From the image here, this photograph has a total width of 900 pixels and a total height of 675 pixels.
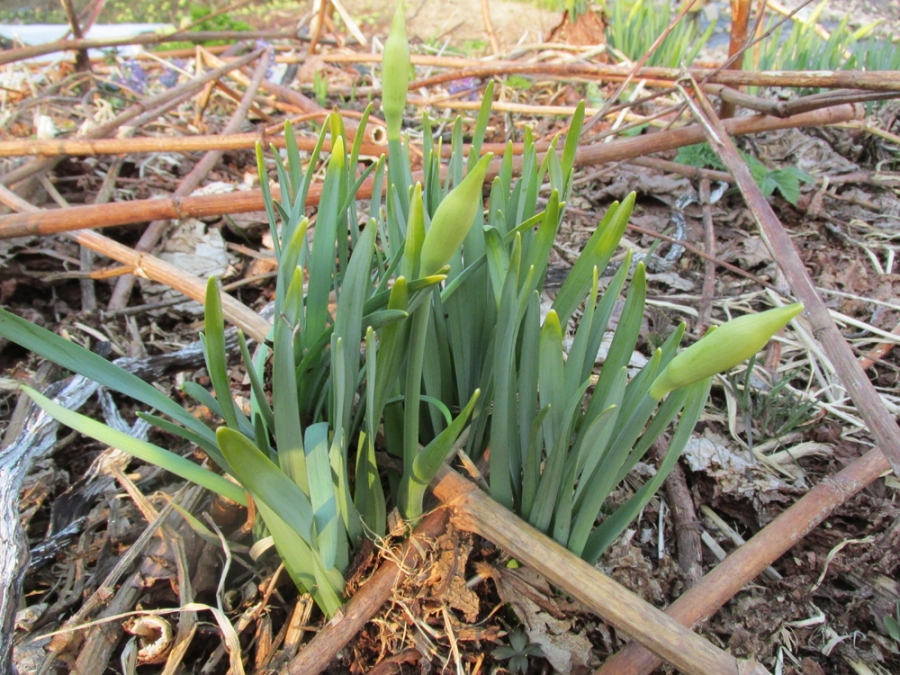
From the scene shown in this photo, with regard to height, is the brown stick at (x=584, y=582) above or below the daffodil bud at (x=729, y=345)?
below

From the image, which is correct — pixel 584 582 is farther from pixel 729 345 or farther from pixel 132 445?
pixel 132 445

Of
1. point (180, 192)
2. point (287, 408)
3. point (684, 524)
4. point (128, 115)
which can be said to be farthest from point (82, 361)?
point (128, 115)

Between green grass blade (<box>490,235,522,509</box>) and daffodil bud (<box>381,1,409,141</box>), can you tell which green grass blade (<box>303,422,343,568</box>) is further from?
daffodil bud (<box>381,1,409,141</box>)

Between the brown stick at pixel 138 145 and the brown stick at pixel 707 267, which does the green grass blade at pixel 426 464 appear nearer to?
the brown stick at pixel 707 267

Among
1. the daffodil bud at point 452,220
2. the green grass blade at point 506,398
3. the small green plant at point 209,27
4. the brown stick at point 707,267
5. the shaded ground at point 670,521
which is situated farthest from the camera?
the small green plant at point 209,27

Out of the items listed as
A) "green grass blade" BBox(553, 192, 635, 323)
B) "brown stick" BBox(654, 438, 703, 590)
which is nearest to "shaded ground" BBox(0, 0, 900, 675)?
"brown stick" BBox(654, 438, 703, 590)

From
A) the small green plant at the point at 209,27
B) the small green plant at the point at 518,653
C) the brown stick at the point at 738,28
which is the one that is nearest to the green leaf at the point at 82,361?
the small green plant at the point at 518,653

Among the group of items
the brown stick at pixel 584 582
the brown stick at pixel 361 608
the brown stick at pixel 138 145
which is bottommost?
the brown stick at pixel 361 608
